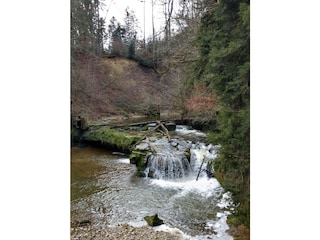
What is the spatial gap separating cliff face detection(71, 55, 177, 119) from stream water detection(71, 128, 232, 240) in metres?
0.80

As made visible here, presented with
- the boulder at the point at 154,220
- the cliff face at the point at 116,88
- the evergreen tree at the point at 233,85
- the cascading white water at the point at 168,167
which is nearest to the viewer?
the evergreen tree at the point at 233,85

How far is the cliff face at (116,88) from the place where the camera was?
2725 mm

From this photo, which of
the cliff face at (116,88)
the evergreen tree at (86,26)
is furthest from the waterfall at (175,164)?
the evergreen tree at (86,26)

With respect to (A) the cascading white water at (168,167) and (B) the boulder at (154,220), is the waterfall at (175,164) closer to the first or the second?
(A) the cascading white water at (168,167)

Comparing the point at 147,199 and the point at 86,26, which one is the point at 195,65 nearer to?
the point at 86,26

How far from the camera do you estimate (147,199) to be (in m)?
2.64

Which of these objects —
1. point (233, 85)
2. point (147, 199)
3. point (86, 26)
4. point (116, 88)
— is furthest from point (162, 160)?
point (233, 85)

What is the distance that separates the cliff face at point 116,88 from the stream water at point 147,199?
2.62 feet

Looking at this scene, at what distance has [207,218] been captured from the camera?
7.34ft

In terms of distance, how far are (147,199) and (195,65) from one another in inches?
61.0
